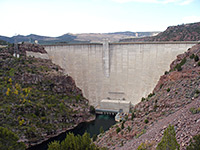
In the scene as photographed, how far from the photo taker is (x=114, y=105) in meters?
40.6

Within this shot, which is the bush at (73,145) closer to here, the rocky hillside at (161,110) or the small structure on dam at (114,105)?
the rocky hillside at (161,110)

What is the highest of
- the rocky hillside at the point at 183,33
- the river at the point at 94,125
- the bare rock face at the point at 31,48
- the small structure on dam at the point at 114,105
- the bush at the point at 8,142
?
the rocky hillside at the point at 183,33

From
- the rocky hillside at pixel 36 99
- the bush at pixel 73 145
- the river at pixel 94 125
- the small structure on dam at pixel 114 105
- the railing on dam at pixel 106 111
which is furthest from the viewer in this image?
the railing on dam at pixel 106 111

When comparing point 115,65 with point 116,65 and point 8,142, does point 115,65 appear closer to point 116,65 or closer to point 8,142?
point 116,65

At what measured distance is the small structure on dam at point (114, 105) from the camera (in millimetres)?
39312

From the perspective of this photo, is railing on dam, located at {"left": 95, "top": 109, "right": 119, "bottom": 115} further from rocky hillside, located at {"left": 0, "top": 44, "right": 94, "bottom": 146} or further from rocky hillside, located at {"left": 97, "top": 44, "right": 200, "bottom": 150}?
rocky hillside, located at {"left": 97, "top": 44, "right": 200, "bottom": 150}

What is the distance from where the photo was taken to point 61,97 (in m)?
40.2

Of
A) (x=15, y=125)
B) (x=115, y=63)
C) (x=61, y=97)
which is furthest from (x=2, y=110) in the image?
(x=115, y=63)

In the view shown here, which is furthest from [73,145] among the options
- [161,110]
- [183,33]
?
[183,33]

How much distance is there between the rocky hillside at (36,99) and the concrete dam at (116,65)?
264 centimetres

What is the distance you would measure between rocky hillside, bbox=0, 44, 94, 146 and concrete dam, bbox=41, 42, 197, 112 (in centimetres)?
264

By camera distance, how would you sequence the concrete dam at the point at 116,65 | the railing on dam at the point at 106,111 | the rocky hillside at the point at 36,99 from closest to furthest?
the rocky hillside at the point at 36,99, the concrete dam at the point at 116,65, the railing on dam at the point at 106,111

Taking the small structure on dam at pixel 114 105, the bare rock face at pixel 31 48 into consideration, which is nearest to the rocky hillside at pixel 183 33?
the small structure on dam at pixel 114 105

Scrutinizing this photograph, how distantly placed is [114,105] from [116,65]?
8476mm
